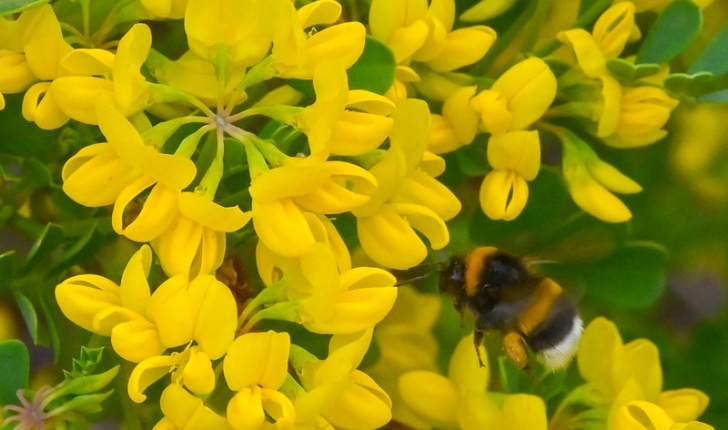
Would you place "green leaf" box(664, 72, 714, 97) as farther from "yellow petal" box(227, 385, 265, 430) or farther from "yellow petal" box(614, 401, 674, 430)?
"yellow petal" box(227, 385, 265, 430)

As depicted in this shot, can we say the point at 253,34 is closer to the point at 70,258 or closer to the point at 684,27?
the point at 70,258

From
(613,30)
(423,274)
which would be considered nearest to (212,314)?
(423,274)

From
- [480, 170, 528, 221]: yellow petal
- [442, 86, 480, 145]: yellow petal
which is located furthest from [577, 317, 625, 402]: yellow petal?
[442, 86, 480, 145]: yellow petal

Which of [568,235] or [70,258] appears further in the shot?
[568,235]

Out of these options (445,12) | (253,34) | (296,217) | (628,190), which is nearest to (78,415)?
(296,217)

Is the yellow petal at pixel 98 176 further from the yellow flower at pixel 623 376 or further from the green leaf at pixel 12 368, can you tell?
the yellow flower at pixel 623 376
